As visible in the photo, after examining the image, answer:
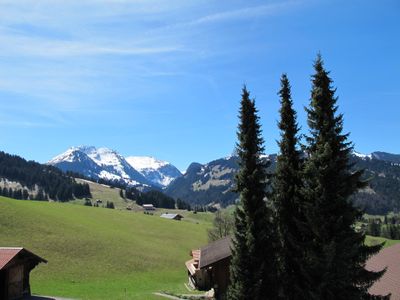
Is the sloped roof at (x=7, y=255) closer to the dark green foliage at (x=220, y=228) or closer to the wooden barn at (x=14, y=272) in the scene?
the wooden barn at (x=14, y=272)

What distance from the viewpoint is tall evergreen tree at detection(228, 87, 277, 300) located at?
1164 inches

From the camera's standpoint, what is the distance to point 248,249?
2992 centimetres

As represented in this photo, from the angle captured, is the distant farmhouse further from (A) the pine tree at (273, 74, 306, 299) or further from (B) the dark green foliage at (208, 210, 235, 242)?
(B) the dark green foliage at (208, 210, 235, 242)

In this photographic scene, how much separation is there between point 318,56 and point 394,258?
1910cm

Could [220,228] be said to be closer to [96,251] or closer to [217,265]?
[96,251]

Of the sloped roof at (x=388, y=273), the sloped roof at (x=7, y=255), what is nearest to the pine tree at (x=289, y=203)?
the sloped roof at (x=388, y=273)

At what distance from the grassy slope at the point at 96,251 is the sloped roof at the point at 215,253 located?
6.93m

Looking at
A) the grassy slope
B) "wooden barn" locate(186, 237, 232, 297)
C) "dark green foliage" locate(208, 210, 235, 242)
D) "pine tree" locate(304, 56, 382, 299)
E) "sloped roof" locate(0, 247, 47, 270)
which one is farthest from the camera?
"dark green foliage" locate(208, 210, 235, 242)

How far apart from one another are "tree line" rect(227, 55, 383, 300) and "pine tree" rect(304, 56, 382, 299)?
0.19ft

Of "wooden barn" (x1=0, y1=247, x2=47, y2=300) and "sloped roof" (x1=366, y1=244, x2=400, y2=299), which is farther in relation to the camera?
"wooden barn" (x1=0, y1=247, x2=47, y2=300)

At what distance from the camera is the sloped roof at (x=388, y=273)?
3041 cm

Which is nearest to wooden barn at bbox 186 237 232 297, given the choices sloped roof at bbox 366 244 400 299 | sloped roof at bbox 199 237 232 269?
sloped roof at bbox 199 237 232 269

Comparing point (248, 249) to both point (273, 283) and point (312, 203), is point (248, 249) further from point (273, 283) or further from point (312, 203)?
point (312, 203)

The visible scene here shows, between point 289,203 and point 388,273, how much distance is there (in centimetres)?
1053
